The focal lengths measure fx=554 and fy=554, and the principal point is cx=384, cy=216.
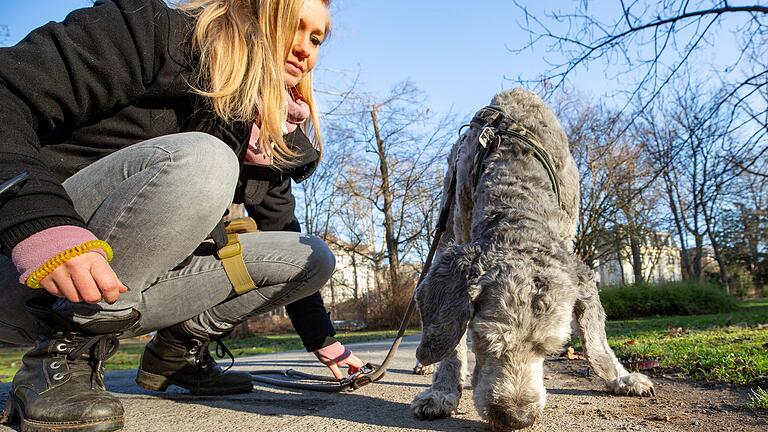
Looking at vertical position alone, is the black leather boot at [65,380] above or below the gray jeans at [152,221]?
below

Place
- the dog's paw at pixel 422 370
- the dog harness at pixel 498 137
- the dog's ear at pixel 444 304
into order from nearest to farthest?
the dog's ear at pixel 444 304 → the dog harness at pixel 498 137 → the dog's paw at pixel 422 370

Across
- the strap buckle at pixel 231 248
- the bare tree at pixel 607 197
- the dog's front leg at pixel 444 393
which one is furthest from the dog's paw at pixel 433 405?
the bare tree at pixel 607 197

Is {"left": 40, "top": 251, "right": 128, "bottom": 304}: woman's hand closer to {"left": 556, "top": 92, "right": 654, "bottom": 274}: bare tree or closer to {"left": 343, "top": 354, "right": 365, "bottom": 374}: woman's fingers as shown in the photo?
{"left": 343, "top": 354, "right": 365, "bottom": 374}: woman's fingers

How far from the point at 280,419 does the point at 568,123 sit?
1793cm

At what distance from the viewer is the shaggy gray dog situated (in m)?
2.38

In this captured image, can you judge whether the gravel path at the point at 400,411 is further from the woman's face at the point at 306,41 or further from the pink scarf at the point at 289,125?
the woman's face at the point at 306,41

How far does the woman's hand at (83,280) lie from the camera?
5.23 feet

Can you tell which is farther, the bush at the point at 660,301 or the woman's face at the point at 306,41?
the bush at the point at 660,301

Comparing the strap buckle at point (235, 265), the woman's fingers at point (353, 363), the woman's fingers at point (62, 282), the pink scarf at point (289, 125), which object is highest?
the pink scarf at point (289, 125)

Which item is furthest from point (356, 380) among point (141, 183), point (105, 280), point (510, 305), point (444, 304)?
point (105, 280)

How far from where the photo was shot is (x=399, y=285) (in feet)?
59.1

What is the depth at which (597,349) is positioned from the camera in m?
2.91

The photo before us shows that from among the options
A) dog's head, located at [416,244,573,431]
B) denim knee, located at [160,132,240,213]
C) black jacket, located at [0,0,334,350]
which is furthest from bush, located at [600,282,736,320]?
black jacket, located at [0,0,334,350]

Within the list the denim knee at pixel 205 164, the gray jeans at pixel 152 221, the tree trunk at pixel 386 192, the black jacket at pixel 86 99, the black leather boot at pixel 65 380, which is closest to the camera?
the black jacket at pixel 86 99
